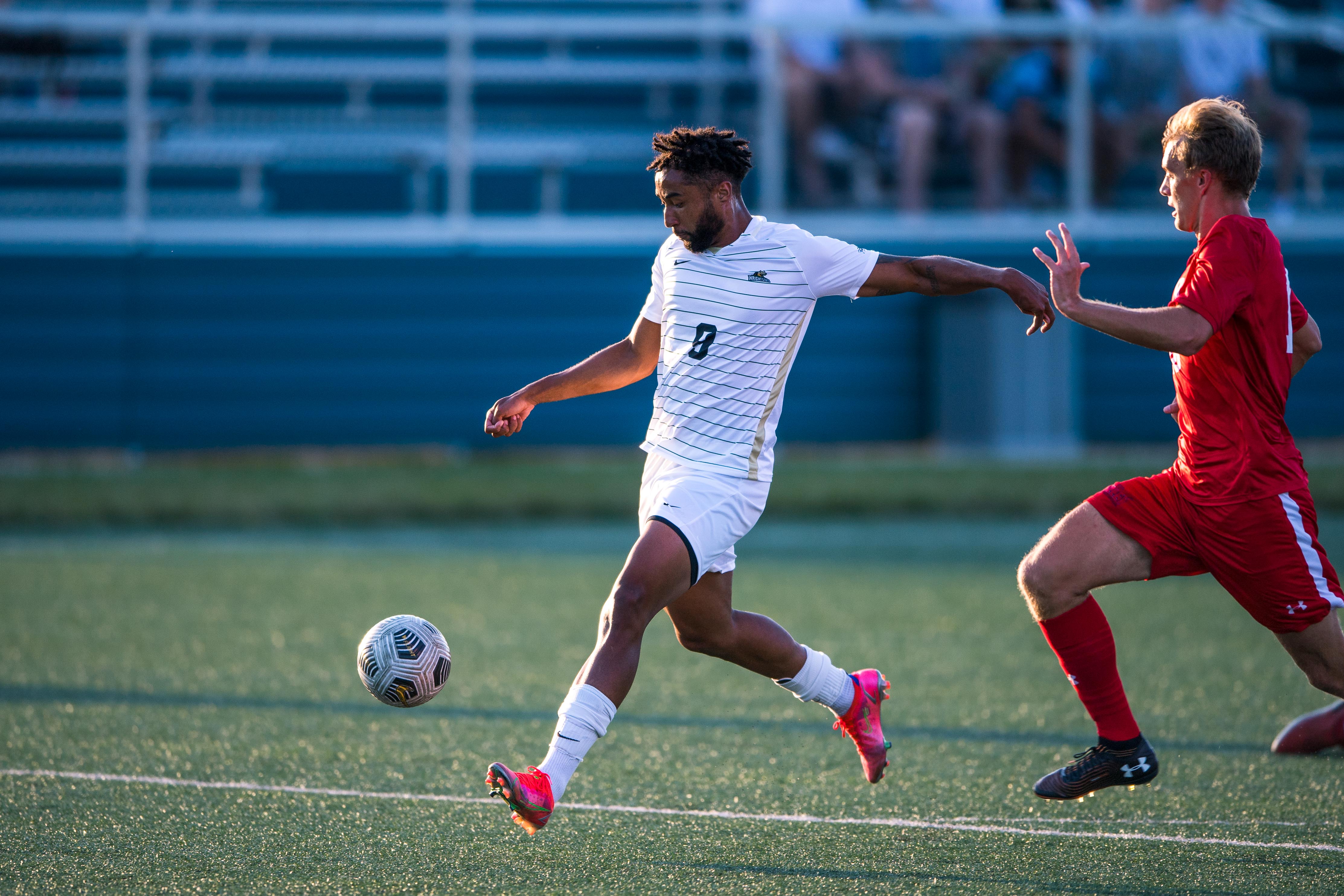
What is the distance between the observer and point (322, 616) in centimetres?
822

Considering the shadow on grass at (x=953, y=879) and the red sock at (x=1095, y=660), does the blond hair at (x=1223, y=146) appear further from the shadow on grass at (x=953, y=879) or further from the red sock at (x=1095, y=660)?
the shadow on grass at (x=953, y=879)

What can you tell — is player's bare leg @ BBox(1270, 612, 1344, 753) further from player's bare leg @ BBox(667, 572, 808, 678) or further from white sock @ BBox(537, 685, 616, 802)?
white sock @ BBox(537, 685, 616, 802)

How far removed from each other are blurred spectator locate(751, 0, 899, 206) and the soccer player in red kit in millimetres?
10797

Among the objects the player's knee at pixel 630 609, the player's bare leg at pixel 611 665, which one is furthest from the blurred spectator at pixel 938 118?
the player's knee at pixel 630 609

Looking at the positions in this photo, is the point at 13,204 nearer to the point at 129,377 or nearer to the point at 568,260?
the point at 129,377

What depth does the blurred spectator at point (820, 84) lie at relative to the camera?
48.6 ft

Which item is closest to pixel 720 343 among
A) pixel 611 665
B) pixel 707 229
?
pixel 707 229

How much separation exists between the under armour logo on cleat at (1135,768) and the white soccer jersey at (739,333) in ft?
4.54

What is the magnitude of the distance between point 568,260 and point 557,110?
7.70 feet

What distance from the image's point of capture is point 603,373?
4820 mm

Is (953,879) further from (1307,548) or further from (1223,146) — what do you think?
(1223,146)

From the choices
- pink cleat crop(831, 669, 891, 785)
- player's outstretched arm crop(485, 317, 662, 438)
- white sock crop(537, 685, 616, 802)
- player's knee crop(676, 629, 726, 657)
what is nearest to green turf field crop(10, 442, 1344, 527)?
pink cleat crop(831, 669, 891, 785)

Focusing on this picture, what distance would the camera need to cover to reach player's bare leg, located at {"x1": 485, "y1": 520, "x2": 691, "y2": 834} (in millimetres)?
3906

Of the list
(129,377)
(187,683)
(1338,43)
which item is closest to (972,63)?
(1338,43)
